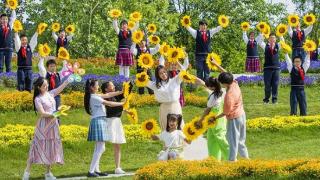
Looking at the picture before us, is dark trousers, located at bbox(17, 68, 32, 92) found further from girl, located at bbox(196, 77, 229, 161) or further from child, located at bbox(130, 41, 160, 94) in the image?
girl, located at bbox(196, 77, 229, 161)

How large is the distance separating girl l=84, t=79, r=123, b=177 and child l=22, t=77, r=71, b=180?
0.57 metres

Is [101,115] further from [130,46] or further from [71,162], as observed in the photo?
[130,46]

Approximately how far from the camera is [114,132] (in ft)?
41.2

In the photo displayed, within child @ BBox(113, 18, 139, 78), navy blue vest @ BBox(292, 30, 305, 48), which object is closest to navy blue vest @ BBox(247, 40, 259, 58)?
navy blue vest @ BBox(292, 30, 305, 48)

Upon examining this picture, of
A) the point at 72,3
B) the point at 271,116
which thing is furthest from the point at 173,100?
the point at 72,3

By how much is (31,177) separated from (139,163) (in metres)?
2.19

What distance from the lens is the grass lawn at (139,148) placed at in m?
13.5

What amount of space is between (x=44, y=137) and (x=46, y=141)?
0.07 m

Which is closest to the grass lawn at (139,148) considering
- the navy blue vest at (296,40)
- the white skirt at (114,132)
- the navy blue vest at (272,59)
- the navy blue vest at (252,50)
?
the white skirt at (114,132)

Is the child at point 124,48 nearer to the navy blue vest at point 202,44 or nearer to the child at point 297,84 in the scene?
the navy blue vest at point 202,44

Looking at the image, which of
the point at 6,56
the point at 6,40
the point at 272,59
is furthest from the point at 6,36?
the point at 272,59

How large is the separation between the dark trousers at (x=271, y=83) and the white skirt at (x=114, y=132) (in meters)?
8.79

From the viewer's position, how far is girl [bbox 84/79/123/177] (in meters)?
12.3

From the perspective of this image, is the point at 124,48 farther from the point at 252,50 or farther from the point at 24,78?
the point at 252,50
